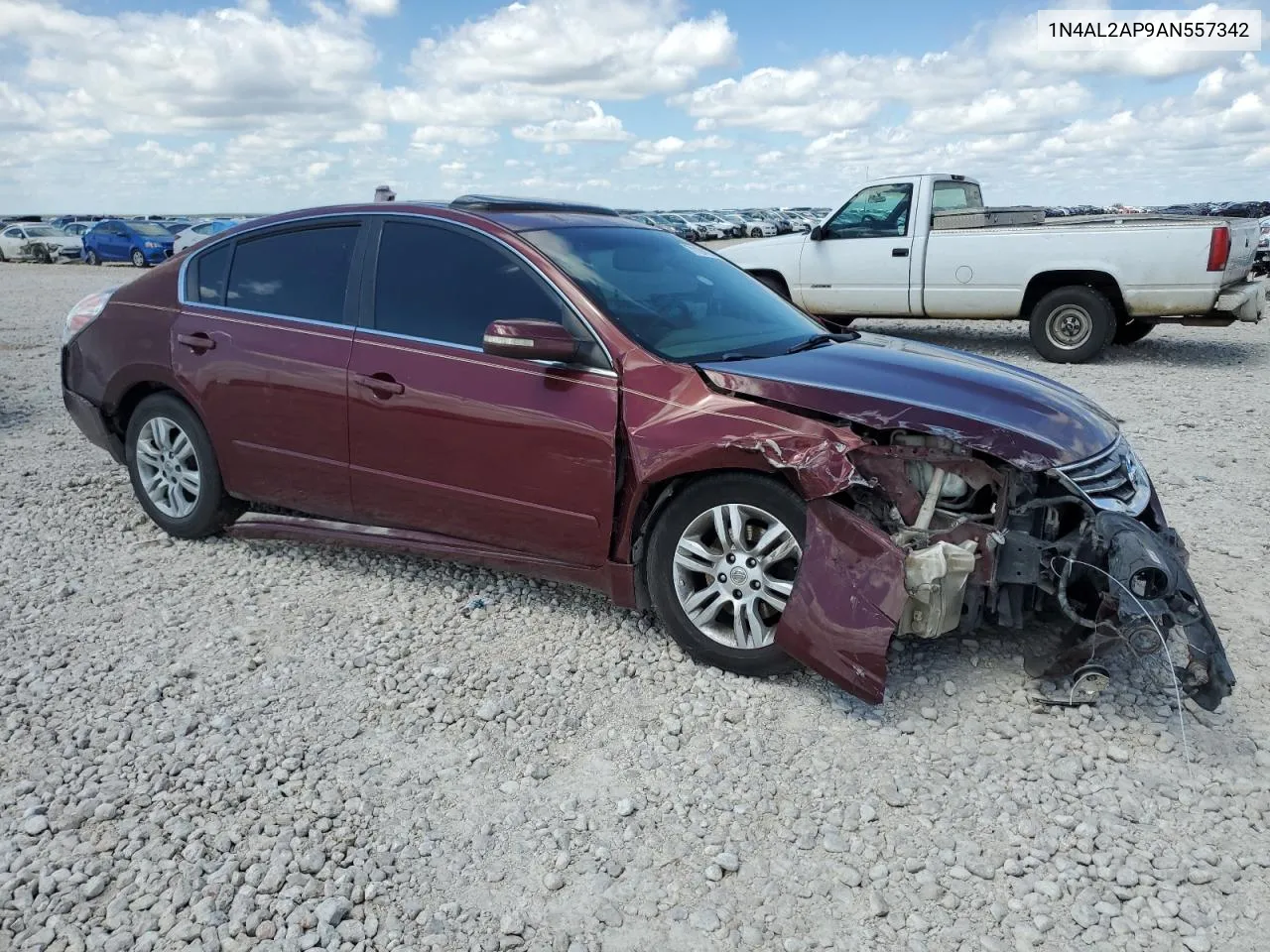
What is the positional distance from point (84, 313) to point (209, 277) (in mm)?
967

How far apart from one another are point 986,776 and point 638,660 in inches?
52.0

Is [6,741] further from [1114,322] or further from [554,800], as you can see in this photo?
[1114,322]

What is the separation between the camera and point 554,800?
304 cm

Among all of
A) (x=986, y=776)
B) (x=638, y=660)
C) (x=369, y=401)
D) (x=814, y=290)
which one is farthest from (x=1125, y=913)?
(x=814, y=290)

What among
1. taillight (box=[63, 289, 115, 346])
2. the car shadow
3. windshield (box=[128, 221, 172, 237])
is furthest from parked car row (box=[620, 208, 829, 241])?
taillight (box=[63, 289, 115, 346])

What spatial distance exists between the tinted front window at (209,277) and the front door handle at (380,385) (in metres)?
1.10

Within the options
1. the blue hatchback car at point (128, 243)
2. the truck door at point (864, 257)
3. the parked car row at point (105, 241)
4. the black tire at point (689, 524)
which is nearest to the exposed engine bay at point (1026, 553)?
the black tire at point (689, 524)

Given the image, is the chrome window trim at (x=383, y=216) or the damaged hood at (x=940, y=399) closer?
the damaged hood at (x=940, y=399)

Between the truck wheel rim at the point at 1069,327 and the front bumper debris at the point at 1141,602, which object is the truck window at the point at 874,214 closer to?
the truck wheel rim at the point at 1069,327

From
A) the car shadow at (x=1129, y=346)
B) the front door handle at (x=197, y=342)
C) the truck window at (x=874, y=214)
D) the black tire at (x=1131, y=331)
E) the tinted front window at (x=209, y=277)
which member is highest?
the truck window at (x=874, y=214)

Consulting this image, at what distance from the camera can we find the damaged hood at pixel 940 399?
3406mm

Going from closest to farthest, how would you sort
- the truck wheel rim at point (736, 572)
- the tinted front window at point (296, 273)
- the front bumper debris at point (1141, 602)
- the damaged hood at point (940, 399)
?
the front bumper debris at point (1141, 602)
the damaged hood at point (940, 399)
the truck wheel rim at point (736, 572)
the tinted front window at point (296, 273)

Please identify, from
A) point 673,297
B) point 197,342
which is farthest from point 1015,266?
point 197,342

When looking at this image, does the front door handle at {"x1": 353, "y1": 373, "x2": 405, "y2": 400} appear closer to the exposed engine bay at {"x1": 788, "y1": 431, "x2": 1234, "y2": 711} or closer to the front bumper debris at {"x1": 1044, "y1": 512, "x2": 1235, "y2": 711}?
the exposed engine bay at {"x1": 788, "y1": 431, "x2": 1234, "y2": 711}
